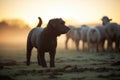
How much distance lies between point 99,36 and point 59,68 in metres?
5.07

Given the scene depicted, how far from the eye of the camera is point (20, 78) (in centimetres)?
727

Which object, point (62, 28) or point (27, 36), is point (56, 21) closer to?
point (62, 28)

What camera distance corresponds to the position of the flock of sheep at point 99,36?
1182 centimetres

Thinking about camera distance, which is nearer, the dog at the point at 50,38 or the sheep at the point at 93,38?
the dog at the point at 50,38

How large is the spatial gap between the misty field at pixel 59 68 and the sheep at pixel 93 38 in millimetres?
3319

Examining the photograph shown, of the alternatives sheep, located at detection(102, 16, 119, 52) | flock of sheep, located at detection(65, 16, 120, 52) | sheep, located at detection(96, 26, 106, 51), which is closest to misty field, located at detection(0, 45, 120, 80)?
flock of sheep, located at detection(65, 16, 120, 52)

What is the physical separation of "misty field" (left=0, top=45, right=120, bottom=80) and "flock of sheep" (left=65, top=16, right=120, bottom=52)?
2.20 metres

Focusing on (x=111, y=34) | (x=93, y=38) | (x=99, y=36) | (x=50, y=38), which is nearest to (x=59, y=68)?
(x=50, y=38)

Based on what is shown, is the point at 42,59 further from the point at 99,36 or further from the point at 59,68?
the point at 99,36

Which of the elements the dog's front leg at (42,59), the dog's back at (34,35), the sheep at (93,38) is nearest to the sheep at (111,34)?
the sheep at (93,38)

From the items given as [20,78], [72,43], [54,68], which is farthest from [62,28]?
[72,43]

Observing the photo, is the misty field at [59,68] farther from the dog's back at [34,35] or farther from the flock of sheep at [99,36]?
the flock of sheep at [99,36]

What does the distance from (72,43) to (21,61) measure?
239 inches

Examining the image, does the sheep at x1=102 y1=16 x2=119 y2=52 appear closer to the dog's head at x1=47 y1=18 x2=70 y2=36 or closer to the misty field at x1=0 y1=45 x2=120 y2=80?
the misty field at x1=0 y1=45 x2=120 y2=80
